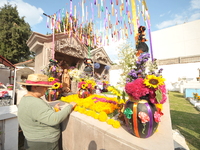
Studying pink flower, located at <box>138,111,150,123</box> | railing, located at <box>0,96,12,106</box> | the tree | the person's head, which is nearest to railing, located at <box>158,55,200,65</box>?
pink flower, located at <box>138,111,150,123</box>

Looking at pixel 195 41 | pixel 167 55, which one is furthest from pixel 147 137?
pixel 195 41

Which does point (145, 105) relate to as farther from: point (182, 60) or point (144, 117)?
point (182, 60)

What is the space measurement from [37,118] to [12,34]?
19854 mm

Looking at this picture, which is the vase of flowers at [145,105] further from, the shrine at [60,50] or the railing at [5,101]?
the railing at [5,101]

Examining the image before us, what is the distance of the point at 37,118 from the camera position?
139cm

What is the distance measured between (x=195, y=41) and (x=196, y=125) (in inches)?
1058

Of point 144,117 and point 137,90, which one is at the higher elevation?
point 137,90

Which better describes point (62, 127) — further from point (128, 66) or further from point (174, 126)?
point (174, 126)

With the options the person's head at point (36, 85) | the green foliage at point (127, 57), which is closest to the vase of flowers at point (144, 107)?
the green foliage at point (127, 57)

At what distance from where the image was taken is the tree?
14.5 meters

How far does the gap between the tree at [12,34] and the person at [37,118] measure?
18.7 m

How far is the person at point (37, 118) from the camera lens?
140 cm

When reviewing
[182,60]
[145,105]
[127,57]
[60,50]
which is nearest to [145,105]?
[145,105]

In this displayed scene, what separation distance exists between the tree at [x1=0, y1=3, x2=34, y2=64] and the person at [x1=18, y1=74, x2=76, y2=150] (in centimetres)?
1868
